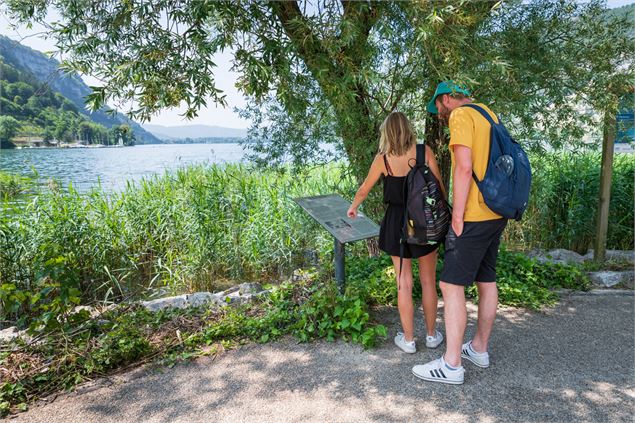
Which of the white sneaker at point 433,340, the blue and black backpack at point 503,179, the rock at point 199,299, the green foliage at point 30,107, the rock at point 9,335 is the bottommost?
the rock at point 9,335

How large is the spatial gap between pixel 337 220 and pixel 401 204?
762mm

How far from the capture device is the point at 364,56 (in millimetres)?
2910

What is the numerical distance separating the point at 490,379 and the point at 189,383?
203 cm

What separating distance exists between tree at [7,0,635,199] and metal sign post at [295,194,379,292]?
803 millimetres

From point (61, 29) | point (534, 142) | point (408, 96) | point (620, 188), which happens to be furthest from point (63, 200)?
point (620, 188)

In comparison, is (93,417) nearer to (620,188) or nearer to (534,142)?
(534,142)

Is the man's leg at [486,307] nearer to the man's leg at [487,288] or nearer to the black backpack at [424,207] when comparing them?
the man's leg at [487,288]

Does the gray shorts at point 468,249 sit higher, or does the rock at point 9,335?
the gray shorts at point 468,249

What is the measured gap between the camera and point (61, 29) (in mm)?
2920

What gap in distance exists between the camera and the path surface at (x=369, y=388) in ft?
7.59

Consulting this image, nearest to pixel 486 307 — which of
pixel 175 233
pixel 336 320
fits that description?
pixel 336 320

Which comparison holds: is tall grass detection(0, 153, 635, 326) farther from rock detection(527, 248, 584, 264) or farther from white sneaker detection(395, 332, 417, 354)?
white sneaker detection(395, 332, 417, 354)

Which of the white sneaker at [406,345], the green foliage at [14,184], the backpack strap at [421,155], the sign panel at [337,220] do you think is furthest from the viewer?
the green foliage at [14,184]

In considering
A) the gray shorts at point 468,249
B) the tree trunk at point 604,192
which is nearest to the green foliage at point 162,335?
the gray shorts at point 468,249
